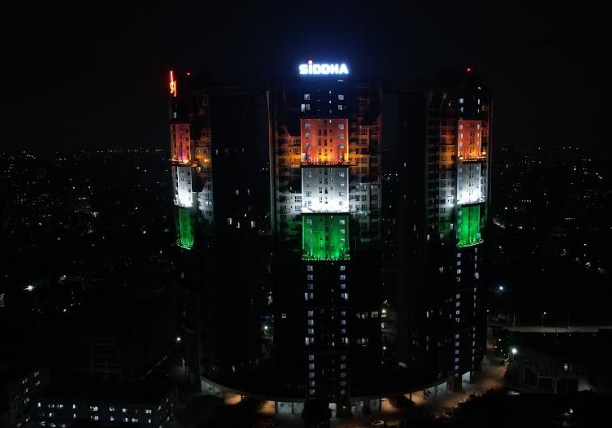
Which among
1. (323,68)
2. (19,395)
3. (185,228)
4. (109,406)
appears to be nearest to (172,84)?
(185,228)

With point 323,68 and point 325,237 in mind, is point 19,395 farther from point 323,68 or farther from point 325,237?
point 323,68

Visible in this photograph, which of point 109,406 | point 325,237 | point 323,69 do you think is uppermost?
point 323,69

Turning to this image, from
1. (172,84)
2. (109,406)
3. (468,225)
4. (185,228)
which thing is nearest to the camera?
(109,406)

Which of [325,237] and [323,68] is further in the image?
[325,237]

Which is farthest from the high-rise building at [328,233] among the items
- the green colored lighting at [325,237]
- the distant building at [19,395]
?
the distant building at [19,395]

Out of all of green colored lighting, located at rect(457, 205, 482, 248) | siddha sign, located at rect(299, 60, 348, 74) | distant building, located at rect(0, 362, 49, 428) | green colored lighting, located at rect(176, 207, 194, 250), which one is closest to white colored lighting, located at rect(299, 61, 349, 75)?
siddha sign, located at rect(299, 60, 348, 74)

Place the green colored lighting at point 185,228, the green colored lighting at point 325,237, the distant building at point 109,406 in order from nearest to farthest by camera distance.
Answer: the distant building at point 109,406 < the green colored lighting at point 325,237 < the green colored lighting at point 185,228

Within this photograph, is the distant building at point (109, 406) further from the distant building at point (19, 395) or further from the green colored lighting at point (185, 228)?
the green colored lighting at point (185, 228)
